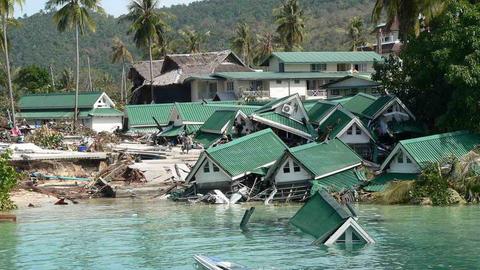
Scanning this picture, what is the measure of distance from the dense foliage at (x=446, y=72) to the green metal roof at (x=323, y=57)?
1005 inches

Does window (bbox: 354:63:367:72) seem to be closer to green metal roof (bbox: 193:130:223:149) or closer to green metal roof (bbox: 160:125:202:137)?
green metal roof (bbox: 160:125:202:137)

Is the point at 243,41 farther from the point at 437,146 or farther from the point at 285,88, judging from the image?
the point at 437,146

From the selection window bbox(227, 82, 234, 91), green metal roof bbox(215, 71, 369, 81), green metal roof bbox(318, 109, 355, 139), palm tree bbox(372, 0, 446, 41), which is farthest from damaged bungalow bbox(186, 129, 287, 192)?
window bbox(227, 82, 234, 91)

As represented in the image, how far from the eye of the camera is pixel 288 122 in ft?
174

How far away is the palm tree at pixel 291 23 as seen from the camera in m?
93.6

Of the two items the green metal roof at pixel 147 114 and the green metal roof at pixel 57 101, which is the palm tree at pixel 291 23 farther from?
the green metal roof at pixel 147 114

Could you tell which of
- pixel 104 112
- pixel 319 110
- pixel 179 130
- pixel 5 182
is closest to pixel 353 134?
pixel 319 110

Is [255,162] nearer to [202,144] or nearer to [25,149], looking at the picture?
[202,144]

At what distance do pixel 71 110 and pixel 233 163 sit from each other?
42400 mm

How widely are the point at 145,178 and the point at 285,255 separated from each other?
2239cm

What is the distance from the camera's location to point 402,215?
1414 inches

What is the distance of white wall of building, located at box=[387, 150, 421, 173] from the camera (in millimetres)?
41688

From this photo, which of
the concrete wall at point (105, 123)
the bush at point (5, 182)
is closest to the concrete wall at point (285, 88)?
the concrete wall at point (105, 123)

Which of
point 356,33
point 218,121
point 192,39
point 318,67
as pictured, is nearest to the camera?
point 218,121
